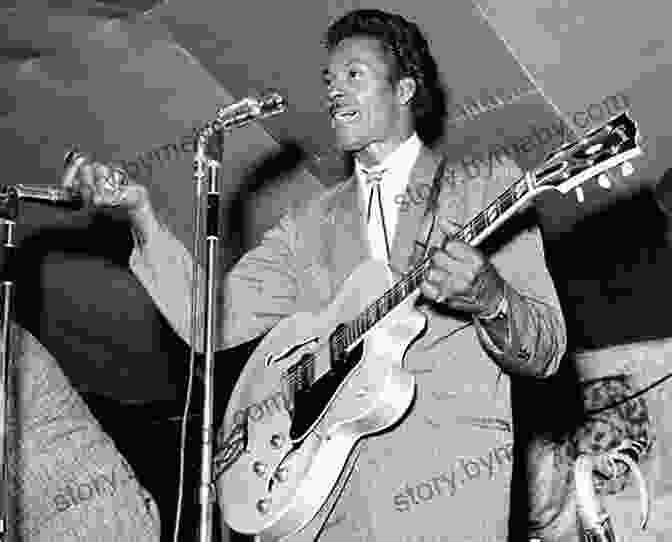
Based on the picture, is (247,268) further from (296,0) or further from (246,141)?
(246,141)

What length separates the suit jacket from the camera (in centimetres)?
238

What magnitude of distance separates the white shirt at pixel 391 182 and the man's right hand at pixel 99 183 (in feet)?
1.83

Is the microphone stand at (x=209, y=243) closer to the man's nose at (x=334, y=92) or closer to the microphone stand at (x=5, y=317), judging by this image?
the man's nose at (x=334, y=92)

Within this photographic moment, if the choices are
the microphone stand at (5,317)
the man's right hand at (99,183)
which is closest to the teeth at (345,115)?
the man's right hand at (99,183)

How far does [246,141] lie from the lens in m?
4.68

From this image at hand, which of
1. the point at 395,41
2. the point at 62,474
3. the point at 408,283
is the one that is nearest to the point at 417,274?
the point at 408,283

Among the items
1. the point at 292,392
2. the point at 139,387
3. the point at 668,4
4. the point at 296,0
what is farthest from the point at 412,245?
the point at 139,387

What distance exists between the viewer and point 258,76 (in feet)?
14.3

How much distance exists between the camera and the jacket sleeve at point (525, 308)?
2350 millimetres

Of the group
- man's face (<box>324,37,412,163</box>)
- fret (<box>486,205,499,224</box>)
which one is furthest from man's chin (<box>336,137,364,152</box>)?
fret (<box>486,205,499,224</box>)

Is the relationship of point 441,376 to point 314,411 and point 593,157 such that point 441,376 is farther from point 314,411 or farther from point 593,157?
point 593,157

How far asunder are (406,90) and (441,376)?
85cm

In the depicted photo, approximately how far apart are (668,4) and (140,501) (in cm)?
204

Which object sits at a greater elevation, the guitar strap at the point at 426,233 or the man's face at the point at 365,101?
the man's face at the point at 365,101
